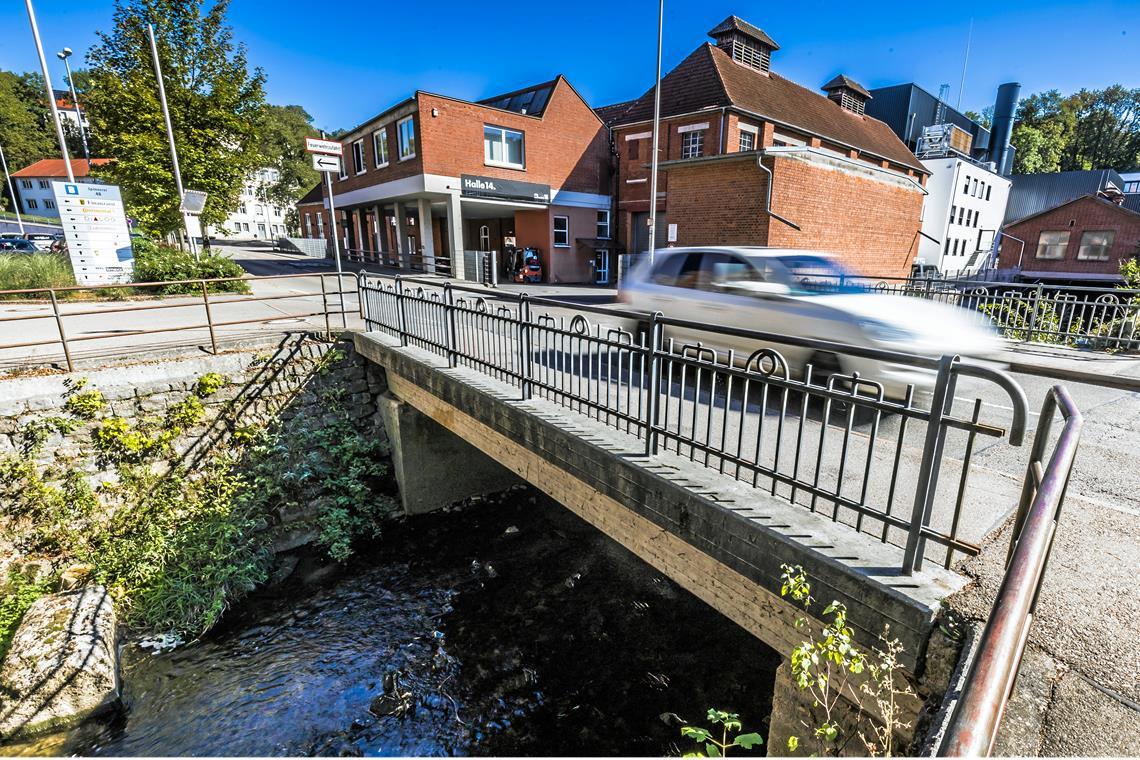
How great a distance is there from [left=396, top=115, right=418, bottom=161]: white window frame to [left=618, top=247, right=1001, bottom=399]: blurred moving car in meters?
17.9

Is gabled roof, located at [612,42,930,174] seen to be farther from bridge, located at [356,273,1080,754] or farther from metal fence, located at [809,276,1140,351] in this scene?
bridge, located at [356,273,1080,754]

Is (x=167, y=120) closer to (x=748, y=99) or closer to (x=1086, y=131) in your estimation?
(x=748, y=99)

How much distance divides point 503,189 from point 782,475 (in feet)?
73.5

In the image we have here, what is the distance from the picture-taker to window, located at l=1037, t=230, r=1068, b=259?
34.4 m

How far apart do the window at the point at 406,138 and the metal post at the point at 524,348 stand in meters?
19.4

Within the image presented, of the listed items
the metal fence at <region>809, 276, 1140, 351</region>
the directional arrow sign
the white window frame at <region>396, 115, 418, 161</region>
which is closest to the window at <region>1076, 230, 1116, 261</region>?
the metal fence at <region>809, 276, 1140, 351</region>

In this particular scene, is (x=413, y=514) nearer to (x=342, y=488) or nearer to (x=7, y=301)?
(x=342, y=488)

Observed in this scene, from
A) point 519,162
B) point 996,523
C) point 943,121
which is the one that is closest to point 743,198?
point 519,162

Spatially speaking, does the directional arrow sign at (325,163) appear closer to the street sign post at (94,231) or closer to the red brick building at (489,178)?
the street sign post at (94,231)

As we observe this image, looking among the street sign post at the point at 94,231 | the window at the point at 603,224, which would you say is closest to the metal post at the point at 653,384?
the street sign post at the point at 94,231

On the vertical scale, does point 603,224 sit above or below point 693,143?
below

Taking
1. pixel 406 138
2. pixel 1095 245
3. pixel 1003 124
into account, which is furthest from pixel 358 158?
pixel 1003 124

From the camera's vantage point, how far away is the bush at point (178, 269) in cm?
1400

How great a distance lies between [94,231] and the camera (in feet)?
42.9
